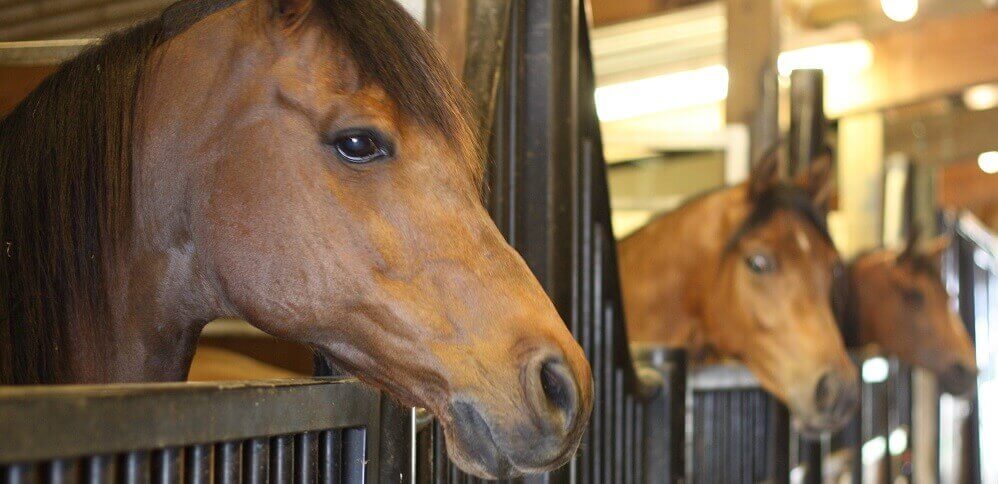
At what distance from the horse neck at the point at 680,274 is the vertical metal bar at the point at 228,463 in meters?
2.36

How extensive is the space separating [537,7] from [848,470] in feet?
9.33

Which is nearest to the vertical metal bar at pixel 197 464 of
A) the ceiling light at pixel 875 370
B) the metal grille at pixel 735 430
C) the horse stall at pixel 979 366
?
the metal grille at pixel 735 430

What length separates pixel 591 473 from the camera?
1.67m

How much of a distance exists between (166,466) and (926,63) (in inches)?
217

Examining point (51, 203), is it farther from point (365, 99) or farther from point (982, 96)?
point (982, 96)

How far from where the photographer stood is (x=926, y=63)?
17.4ft

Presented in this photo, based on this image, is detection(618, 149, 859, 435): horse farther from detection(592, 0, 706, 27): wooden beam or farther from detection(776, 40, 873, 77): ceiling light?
detection(592, 0, 706, 27): wooden beam

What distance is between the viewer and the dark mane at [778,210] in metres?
2.83

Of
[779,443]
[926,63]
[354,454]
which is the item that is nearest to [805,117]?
[779,443]

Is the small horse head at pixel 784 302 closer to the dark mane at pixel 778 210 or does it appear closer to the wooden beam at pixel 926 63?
the dark mane at pixel 778 210

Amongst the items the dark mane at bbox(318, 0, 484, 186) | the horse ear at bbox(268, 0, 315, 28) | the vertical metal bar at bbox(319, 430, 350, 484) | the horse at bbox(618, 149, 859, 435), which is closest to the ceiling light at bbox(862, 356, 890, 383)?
the horse at bbox(618, 149, 859, 435)

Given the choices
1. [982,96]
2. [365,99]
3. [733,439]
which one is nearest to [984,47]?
[982,96]

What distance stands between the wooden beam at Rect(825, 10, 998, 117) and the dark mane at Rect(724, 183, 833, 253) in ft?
9.04

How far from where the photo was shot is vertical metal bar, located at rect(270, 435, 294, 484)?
29.1 inches
